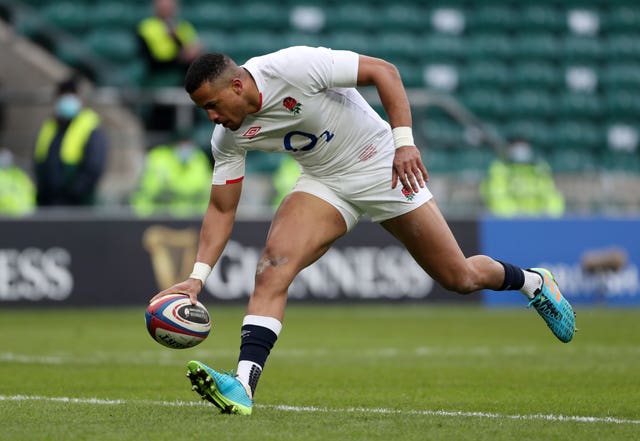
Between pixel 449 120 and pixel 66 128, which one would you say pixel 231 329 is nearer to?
pixel 66 128

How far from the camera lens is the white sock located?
7.29 meters

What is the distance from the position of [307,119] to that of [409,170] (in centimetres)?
66

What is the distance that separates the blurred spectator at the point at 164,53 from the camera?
53.8 feet

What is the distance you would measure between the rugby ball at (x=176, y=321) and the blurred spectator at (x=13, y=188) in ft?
33.9

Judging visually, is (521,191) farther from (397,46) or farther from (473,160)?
(397,46)

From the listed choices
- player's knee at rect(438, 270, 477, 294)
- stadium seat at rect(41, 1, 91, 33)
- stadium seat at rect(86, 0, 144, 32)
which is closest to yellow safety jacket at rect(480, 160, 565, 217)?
stadium seat at rect(86, 0, 144, 32)

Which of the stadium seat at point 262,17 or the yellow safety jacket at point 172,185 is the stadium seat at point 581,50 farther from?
the yellow safety jacket at point 172,185

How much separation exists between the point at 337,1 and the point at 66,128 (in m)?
7.52

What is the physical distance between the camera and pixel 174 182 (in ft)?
52.5

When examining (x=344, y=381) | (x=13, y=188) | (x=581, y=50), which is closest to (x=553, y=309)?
(x=344, y=381)

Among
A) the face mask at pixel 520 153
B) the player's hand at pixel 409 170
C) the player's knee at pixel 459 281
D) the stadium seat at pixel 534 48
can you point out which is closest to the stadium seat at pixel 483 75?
the stadium seat at pixel 534 48

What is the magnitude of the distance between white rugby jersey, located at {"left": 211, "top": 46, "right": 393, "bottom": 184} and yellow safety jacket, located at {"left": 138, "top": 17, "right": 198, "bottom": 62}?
10.1m

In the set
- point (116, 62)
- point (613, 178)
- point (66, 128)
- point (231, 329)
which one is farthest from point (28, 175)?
point (613, 178)

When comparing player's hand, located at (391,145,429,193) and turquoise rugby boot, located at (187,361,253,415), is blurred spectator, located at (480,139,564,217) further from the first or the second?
turquoise rugby boot, located at (187,361,253,415)
